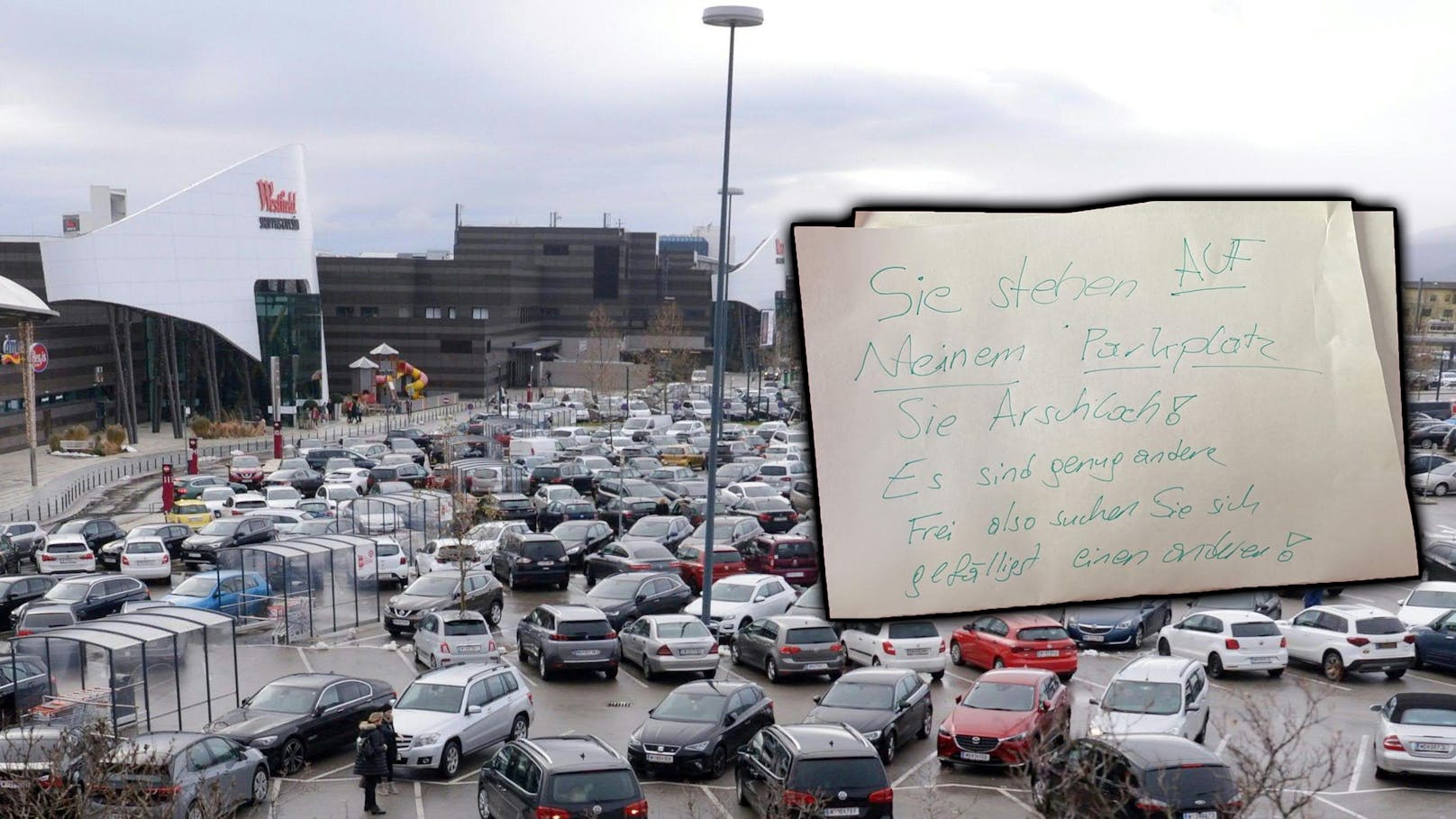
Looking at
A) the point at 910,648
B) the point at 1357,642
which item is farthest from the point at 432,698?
the point at 1357,642

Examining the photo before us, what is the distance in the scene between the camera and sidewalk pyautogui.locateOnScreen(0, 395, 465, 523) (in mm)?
45625

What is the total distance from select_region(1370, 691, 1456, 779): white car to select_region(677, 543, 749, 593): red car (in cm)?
1501

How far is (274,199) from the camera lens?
261 ft

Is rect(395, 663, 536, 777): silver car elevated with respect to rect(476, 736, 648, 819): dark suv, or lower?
lower

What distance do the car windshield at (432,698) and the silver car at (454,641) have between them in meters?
4.14

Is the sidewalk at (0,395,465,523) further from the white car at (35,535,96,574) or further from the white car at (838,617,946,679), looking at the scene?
the white car at (838,617,946,679)

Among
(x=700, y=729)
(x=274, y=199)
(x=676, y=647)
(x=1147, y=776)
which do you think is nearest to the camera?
(x=1147, y=776)

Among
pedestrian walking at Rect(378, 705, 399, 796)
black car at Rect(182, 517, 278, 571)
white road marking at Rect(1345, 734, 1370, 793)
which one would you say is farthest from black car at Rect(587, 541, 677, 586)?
white road marking at Rect(1345, 734, 1370, 793)

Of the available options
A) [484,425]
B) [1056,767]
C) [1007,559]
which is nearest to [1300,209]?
[1007,559]

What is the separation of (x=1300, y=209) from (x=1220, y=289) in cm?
27

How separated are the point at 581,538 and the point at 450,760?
1599 cm

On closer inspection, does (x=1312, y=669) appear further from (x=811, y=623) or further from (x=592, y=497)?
(x=592, y=497)

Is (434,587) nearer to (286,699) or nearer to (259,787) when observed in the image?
(286,699)

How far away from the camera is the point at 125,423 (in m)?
67.5
